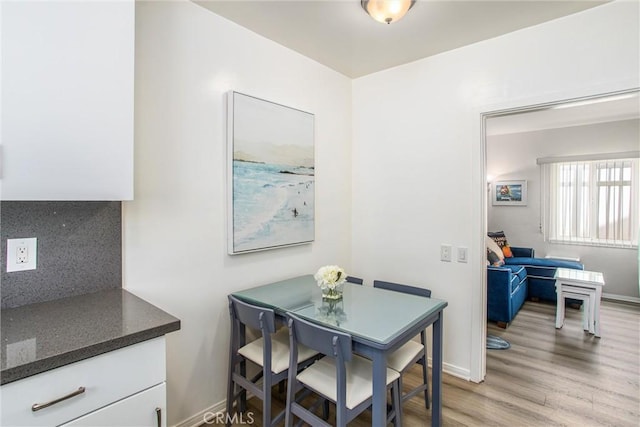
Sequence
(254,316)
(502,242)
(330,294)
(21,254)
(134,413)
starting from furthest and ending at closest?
(502,242)
(330,294)
(254,316)
(21,254)
(134,413)

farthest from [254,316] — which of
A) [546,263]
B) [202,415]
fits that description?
[546,263]

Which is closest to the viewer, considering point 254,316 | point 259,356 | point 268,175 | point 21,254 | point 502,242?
point 21,254

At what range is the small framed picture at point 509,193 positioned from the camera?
5520 mm

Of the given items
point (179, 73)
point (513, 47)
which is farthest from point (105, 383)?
point (513, 47)

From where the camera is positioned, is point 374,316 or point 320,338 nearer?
point 320,338

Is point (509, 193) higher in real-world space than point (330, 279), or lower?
higher

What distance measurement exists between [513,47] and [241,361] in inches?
110

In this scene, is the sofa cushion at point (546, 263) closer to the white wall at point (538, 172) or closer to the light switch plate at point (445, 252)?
the white wall at point (538, 172)

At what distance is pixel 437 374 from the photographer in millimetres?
1963

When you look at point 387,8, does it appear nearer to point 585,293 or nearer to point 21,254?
point 21,254

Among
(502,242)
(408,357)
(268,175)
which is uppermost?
(268,175)

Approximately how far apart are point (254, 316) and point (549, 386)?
2337 millimetres

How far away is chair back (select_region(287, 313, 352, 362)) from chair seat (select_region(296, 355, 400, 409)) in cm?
17

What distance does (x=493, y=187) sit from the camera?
19.2 ft
